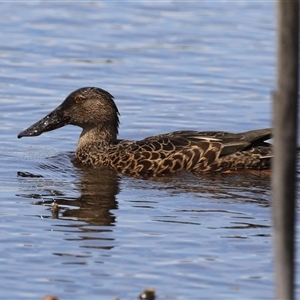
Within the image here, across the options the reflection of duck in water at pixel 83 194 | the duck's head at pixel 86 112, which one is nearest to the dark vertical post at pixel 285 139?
the reflection of duck in water at pixel 83 194

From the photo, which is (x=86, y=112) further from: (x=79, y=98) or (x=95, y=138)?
(x=95, y=138)

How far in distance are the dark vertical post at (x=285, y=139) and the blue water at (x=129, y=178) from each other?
2.77 meters

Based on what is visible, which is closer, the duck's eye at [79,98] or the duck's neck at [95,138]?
the duck's neck at [95,138]

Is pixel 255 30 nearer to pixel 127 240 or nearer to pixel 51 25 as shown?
pixel 51 25

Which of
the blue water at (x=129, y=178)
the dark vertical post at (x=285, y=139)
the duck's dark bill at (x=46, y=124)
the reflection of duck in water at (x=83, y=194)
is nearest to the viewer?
the dark vertical post at (x=285, y=139)

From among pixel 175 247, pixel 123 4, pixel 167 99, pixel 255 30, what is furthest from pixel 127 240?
pixel 123 4

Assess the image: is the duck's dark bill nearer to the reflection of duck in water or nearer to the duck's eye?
the duck's eye

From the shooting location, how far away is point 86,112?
43.1 ft

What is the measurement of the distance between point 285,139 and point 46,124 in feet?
28.5

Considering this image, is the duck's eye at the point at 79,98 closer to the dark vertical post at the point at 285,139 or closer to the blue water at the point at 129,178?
the blue water at the point at 129,178

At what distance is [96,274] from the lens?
25.7 feet

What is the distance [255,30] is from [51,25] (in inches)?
156

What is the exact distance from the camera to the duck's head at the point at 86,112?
42.9 feet

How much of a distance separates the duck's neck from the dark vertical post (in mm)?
8264
